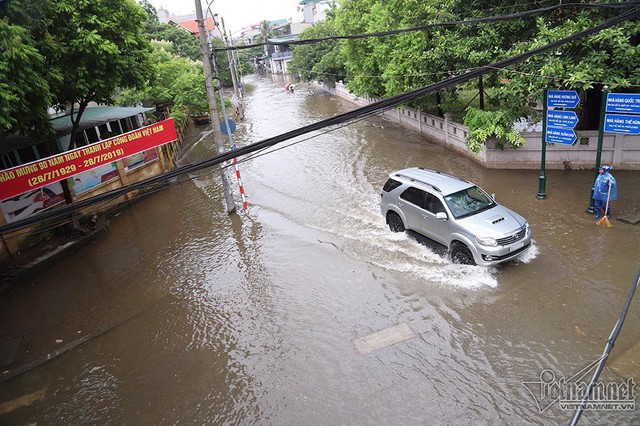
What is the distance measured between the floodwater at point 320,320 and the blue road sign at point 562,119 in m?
2.19

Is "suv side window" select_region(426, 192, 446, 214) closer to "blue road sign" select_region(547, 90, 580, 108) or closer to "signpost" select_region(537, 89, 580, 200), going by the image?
"signpost" select_region(537, 89, 580, 200)

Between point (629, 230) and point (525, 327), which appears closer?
point (525, 327)

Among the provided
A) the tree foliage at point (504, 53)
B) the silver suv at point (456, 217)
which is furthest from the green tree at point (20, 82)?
the tree foliage at point (504, 53)

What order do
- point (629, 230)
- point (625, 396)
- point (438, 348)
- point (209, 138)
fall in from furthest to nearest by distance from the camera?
point (209, 138) < point (629, 230) < point (438, 348) < point (625, 396)

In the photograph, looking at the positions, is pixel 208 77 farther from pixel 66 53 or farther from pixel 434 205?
pixel 434 205

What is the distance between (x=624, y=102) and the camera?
400 inches

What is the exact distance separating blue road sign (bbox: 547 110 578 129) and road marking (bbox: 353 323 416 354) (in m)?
7.44

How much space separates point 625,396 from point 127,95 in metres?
23.9

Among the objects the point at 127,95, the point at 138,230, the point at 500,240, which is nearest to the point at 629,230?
the point at 500,240

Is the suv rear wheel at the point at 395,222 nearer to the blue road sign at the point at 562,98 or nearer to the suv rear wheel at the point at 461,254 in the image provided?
the suv rear wheel at the point at 461,254

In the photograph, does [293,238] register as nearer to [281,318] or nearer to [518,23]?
[281,318]

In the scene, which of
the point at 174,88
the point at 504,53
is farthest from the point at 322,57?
the point at 504,53

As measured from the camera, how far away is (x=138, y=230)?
14336 mm

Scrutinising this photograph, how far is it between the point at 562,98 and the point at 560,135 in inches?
39.2
